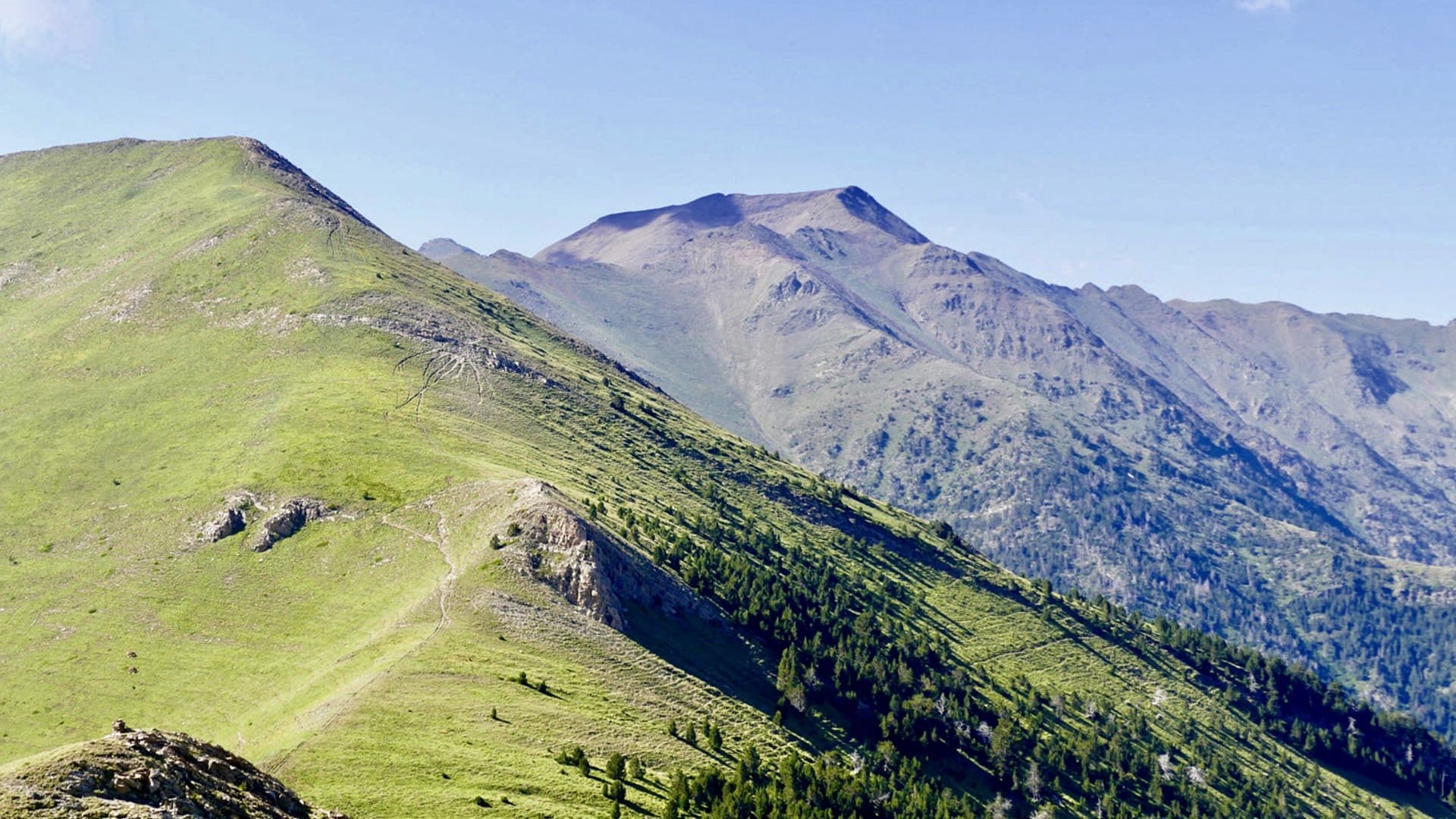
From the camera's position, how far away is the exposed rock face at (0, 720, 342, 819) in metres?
40.6

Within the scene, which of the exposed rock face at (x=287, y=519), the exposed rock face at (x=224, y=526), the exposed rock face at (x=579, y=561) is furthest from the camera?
the exposed rock face at (x=224, y=526)

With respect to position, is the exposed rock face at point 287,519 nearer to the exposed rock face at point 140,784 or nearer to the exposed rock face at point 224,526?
the exposed rock face at point 224,526

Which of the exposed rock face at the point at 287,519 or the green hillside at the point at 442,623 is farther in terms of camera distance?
the exposed rock face at the point at 287,519

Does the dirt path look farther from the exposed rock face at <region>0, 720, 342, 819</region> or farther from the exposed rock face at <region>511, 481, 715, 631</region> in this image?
the exposed rock face at <region>0, 720, 342, 819</region>

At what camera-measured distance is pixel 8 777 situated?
1618 inches

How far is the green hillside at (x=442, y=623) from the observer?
8494cm

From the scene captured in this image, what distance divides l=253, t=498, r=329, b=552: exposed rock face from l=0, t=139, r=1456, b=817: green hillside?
38 centimetres

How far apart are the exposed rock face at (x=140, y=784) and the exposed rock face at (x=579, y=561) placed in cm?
6063

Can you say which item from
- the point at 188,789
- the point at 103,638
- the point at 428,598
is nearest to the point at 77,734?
the point at 103,638

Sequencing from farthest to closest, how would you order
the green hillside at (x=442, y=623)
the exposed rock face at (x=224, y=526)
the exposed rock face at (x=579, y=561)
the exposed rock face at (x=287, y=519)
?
the exposed rock face at (x=224, y=526)
the exposed rock face at (x=287, y=519)
the exposed rock face at (x=579, y=561)
the green hillside at (x=442, y=623)

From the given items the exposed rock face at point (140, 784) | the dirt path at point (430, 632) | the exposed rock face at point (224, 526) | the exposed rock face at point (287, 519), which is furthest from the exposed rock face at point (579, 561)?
the exposed rock face at point (140, 784)

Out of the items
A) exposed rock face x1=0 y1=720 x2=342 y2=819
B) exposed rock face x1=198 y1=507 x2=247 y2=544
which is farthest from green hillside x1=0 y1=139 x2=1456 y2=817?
exposed rock face x1=0 y1=720 x2=342 y2=819

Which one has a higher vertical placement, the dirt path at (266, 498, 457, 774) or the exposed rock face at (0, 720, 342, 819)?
the exposed rock face at (0, 720, 342, 819)

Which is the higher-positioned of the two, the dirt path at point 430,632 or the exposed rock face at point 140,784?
the exposed rock face at point 140,784
